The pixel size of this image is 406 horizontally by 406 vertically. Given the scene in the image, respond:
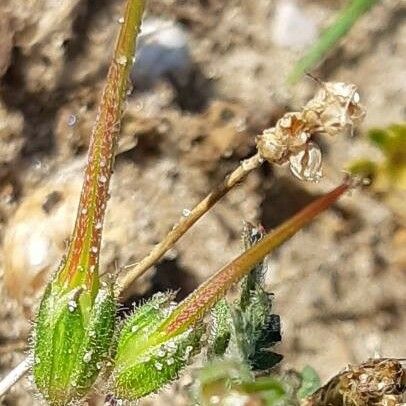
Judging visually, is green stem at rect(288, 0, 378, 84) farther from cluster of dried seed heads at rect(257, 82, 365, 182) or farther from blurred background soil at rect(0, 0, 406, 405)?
cluster of dried seed heads at rect(257, 82, 365, 182)

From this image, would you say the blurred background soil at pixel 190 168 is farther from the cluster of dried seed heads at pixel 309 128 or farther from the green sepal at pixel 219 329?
the cluster of dried seed heads at pixel 309 128

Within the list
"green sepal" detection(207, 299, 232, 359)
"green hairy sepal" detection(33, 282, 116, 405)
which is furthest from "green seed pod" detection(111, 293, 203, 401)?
"green sepal" detection(207, 299, 232, 359)

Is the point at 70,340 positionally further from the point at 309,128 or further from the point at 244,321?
the point at 309,128

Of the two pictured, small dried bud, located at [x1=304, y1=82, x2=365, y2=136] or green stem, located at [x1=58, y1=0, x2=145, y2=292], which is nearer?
green stem, located at [x1=58, y1=0, x2=145, y2=292]

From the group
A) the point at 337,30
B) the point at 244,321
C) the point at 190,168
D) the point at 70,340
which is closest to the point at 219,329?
the point at 244,321

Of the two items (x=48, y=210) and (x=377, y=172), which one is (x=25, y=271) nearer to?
(x=48, y=210)

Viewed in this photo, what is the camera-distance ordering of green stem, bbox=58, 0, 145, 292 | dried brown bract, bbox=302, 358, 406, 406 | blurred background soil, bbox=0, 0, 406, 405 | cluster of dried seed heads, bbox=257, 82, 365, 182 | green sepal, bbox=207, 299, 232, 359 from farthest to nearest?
blurred background soil, bbox=0, 0, 406, 405, green sepal, bbox=207, 299, 232, 359, cluster of dried seed heads, bbox=257, 82, 365, 182, dried brown bract, bbox=302, 358, 406, 406, green stem, bbox=58, 0, 145, 292

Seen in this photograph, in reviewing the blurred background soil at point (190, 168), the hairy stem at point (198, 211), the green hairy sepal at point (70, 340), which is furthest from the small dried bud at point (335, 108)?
the blurred background soil at point (190, 168)
